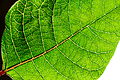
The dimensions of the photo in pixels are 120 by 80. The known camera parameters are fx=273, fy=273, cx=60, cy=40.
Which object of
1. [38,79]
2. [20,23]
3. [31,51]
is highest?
[20,23]

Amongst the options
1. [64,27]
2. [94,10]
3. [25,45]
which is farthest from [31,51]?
[94,10]

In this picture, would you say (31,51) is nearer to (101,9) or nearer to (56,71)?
(56,71)

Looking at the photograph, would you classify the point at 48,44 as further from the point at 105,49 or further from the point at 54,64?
the point at 105,49

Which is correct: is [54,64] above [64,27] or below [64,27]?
below

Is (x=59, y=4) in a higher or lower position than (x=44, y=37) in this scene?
higher

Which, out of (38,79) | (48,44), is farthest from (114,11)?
(38,79)
